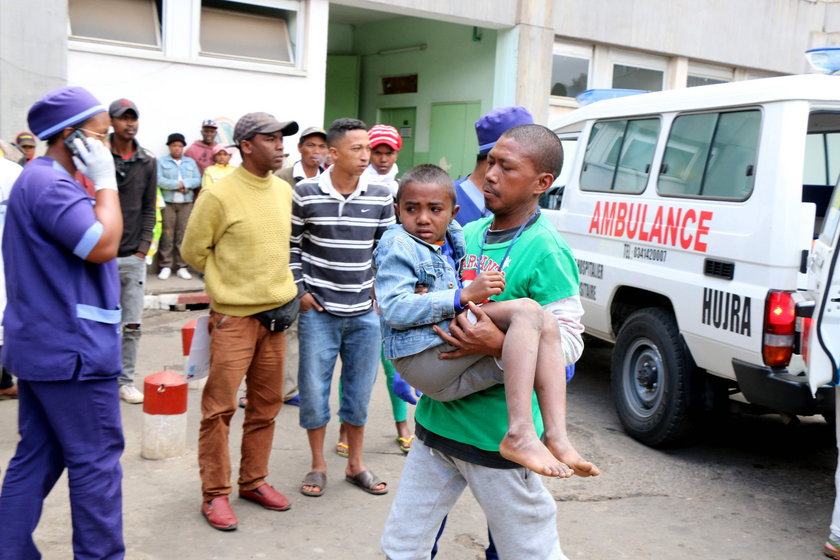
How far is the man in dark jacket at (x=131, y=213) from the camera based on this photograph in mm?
5367

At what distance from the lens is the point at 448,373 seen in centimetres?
244

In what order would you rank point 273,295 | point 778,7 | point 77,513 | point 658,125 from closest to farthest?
point 77,513
point 273,295
point 658,125
point 778,7

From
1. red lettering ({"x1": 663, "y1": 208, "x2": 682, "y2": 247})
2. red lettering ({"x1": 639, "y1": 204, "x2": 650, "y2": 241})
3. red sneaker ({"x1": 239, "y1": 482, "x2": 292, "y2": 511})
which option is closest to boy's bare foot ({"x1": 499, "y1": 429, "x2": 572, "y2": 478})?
red sneaker ({"x1": 239, "y1": 482, "x2": 292, "y2": 511})

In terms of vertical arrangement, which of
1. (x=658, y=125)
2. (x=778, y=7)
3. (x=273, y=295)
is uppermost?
(x=778, y=7)

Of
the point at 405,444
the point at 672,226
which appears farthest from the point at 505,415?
the point at 672,226


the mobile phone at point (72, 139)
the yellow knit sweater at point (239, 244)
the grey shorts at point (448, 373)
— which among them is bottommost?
the grey shorts at point (448, 373)

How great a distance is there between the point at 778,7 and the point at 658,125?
11.7 m

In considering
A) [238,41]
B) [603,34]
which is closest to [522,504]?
[238,41]

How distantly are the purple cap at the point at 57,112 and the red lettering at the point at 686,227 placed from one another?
3.53 meters

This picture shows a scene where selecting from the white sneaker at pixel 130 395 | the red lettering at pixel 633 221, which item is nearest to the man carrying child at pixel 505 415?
the red lettering at pixel 633 221

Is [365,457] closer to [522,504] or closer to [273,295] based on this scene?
[273,295]

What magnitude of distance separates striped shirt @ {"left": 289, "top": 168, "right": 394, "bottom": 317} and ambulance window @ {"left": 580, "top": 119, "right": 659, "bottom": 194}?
89.9 inches

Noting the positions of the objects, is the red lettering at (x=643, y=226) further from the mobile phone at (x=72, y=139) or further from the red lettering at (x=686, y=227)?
the mobile phone at (x=72, y=139)

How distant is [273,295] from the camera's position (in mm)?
3922
